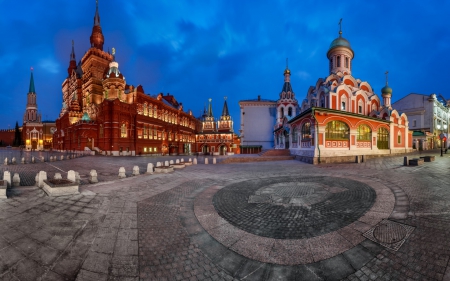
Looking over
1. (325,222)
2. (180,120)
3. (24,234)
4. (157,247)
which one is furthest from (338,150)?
(180,120)

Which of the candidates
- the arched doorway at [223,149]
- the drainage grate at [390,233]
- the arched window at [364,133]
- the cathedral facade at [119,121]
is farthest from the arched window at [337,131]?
the arched doorway at [223,149]

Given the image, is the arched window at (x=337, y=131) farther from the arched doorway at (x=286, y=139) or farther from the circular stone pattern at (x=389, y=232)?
the circular stone pattern at (x=389, y=232)

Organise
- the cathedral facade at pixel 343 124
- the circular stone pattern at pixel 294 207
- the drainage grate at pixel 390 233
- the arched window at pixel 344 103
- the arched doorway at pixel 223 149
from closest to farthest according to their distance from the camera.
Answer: the drainage grate at pixel 390 233
the circular stone pattern at pixel 294 207
the cathedral facade at pixel 343 124
the arched window at pixel 344 103
the arched doorway at pixel 223 149

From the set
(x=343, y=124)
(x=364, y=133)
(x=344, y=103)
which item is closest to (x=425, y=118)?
(x=344, y=103)

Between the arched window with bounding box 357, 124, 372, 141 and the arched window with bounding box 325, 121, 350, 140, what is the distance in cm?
242

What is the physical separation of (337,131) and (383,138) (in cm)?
1070

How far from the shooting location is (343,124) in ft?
70.7

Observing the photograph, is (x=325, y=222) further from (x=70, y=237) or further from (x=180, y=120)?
(x=180, y=120)

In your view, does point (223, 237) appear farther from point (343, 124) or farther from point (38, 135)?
point (38, 135)

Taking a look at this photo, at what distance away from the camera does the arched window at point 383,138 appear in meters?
25.3

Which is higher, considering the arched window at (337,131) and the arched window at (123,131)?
the arched window at (123,131)

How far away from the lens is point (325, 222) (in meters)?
4.88

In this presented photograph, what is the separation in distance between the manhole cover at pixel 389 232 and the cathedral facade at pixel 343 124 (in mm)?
14995

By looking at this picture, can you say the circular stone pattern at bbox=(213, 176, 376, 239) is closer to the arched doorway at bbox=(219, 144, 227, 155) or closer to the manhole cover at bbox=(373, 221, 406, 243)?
the manhole cover at bbox=(373, 221, 406, 243)
